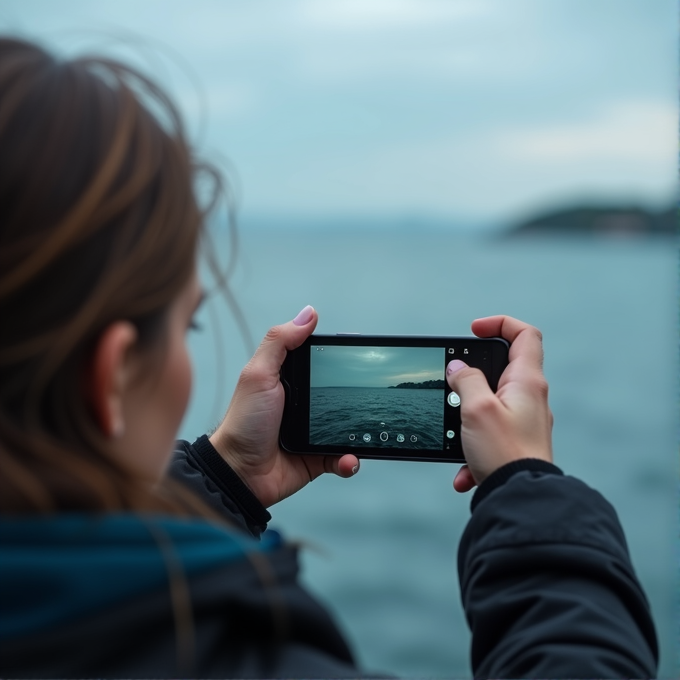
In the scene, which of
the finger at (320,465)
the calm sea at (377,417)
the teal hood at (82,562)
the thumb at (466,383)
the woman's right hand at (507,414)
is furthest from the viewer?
the finger at (320,465)

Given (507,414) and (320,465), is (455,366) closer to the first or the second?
(507,414)

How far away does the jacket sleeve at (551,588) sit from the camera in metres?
0.93

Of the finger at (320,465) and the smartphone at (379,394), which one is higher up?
the smartphone at (379,394)

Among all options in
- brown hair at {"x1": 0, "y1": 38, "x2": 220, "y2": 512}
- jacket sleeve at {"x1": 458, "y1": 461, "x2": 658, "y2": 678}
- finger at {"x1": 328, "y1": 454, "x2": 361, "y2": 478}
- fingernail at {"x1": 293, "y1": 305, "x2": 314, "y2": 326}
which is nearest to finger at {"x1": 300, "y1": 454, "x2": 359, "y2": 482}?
finger at {"x1": 328, "y1": 454, "x2": 361, "y2": 478}

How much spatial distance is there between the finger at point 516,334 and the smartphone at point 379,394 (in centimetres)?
3

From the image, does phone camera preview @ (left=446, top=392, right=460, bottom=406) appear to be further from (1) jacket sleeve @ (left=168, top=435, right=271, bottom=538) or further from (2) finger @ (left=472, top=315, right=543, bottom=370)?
(1) jacket sleeve @ (left=168, top=435, right=271, bottom=538)

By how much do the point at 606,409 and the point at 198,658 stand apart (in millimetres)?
22078

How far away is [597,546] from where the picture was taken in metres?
1.02

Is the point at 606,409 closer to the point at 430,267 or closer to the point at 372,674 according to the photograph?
the point at 372,674

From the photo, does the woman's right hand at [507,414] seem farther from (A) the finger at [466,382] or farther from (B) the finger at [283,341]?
(B) the finger at [283,341]

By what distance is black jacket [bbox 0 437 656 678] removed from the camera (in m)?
0.78

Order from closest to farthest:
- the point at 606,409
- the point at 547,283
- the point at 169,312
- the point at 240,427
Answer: the point at 169,312, the point at 240,427, the point at 606,409, the point at 547,283

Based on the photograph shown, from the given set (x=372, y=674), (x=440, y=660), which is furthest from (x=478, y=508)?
(x=440, y=660)

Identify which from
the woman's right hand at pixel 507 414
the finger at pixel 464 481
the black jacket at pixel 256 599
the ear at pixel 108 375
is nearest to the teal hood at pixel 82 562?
the black jacket at pixel 256 599
